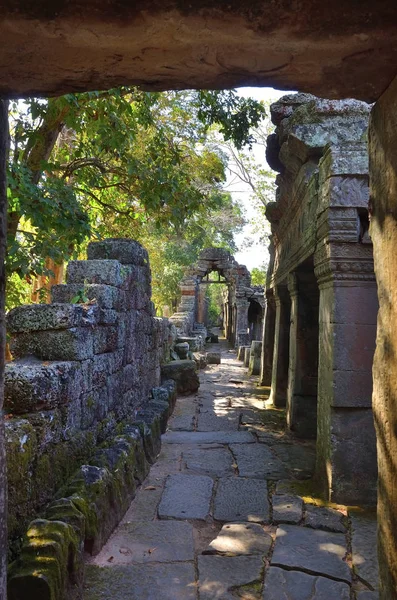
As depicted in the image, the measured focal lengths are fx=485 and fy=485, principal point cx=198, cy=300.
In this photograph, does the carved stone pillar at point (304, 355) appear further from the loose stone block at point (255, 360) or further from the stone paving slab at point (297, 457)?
the loose stone block at point (255, 360)

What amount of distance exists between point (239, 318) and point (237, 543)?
1975 centimetres

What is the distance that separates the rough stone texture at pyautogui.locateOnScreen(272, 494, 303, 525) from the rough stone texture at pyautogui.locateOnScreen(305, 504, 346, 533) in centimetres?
7

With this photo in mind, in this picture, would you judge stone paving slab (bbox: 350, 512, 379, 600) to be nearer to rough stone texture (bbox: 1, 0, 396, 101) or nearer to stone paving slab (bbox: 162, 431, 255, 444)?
stone paving slab (bbox: 162, 431, 255, 444)

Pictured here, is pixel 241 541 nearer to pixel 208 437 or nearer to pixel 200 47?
pixel 208 437

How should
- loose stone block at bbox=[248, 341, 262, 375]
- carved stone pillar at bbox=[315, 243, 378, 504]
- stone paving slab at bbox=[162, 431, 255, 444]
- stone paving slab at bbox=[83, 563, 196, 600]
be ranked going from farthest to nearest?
1. loose stone block at bbox=[248, 341, 262, 375]
2. stone paving slab at bbox=[162, 431, 255, 444]
3. carved stone pillar at bbox=[315, 243, 378, 504]
4. stone paving slab at bbox=[83, 563, 196, 600]

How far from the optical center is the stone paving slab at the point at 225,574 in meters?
2.78

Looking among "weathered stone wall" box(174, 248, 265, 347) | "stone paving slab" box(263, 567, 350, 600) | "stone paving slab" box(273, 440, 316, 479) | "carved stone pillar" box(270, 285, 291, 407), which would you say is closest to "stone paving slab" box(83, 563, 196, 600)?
"stone paving slab" box(263, 567, 350, 600)

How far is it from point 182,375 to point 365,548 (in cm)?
613

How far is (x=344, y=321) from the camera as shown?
4152 mm

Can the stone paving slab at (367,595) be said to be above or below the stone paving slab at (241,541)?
above

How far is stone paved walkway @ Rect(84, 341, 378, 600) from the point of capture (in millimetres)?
2834

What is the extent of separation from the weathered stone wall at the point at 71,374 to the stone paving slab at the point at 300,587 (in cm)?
147

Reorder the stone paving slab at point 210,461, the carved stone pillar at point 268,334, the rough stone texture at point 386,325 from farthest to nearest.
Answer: the carved stone pillar at point 268,334 → the stone paving slab at point 210,461 → the rough stone texture at point 386,325

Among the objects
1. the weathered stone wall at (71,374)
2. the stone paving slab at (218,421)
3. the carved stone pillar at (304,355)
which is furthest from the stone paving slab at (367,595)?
the stone paving slab at (218,421)
